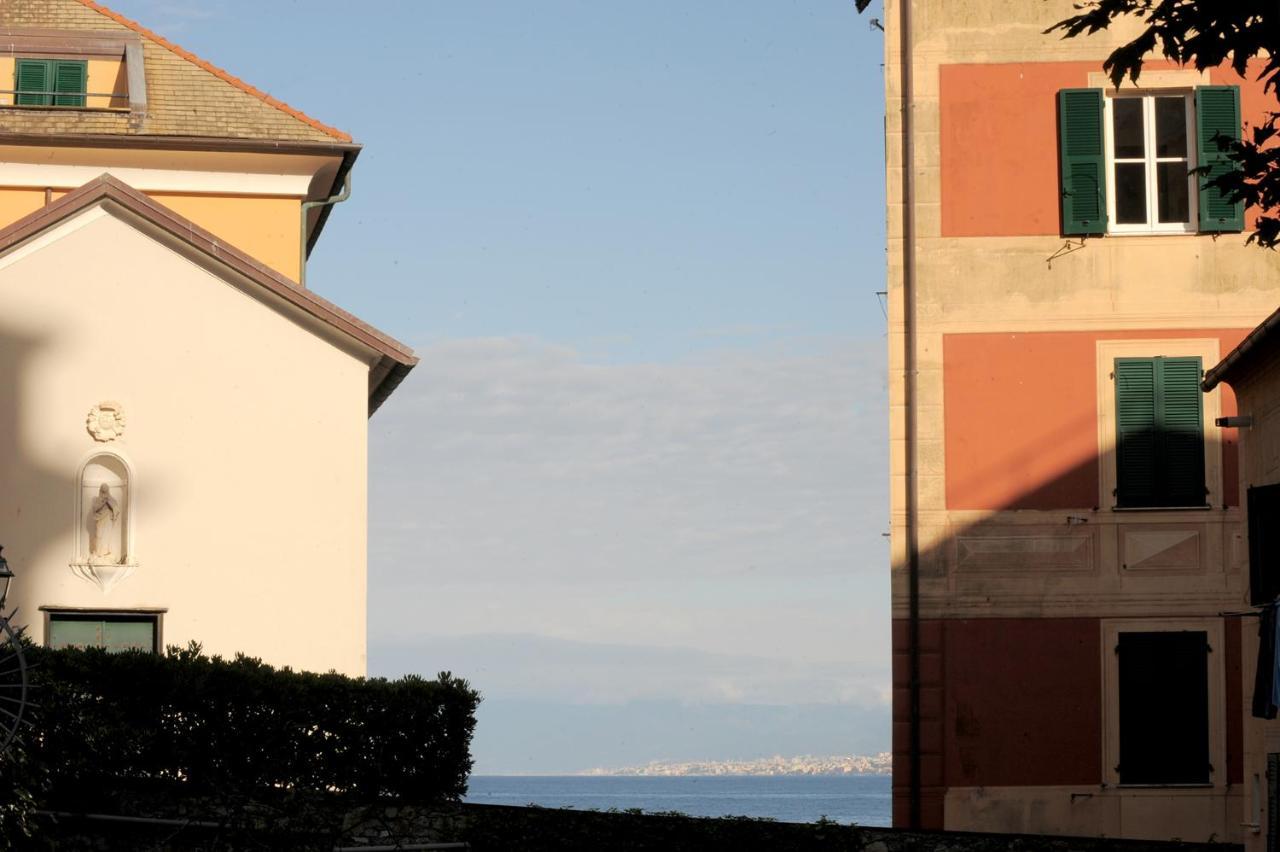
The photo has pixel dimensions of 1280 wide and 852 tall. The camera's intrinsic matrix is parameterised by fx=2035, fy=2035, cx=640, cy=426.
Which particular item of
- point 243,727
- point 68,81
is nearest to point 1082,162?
point 243,727

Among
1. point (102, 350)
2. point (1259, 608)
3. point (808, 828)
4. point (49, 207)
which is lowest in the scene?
point (808, 828)

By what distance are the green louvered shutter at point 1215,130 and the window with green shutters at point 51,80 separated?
56.9 ft

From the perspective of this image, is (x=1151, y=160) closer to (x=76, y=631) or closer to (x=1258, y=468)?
(x=1258, y=468)

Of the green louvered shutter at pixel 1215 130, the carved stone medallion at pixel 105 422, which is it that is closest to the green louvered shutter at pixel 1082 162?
the green louvered shutter at pixel 1215 130

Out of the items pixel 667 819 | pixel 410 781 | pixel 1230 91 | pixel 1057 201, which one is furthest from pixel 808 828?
pixel 1230 91

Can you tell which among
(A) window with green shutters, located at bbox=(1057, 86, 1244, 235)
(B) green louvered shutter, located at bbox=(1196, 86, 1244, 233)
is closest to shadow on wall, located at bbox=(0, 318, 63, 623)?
(A) window with green shutters, located at bbox=(1057, 86, 1244, 235)

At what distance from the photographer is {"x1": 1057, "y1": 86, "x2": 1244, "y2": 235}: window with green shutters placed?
88.6ft

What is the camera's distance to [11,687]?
18.4 metres

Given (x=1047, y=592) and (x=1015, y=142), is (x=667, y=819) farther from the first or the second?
(x=1015, y=142)

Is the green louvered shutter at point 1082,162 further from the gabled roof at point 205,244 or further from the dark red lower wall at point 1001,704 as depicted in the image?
the gabled roof at point 205,244

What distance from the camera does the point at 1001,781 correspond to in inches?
1038

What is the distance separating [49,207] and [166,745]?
27.0 feet

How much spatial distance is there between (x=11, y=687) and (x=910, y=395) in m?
13.0

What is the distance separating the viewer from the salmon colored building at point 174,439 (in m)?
25.1
